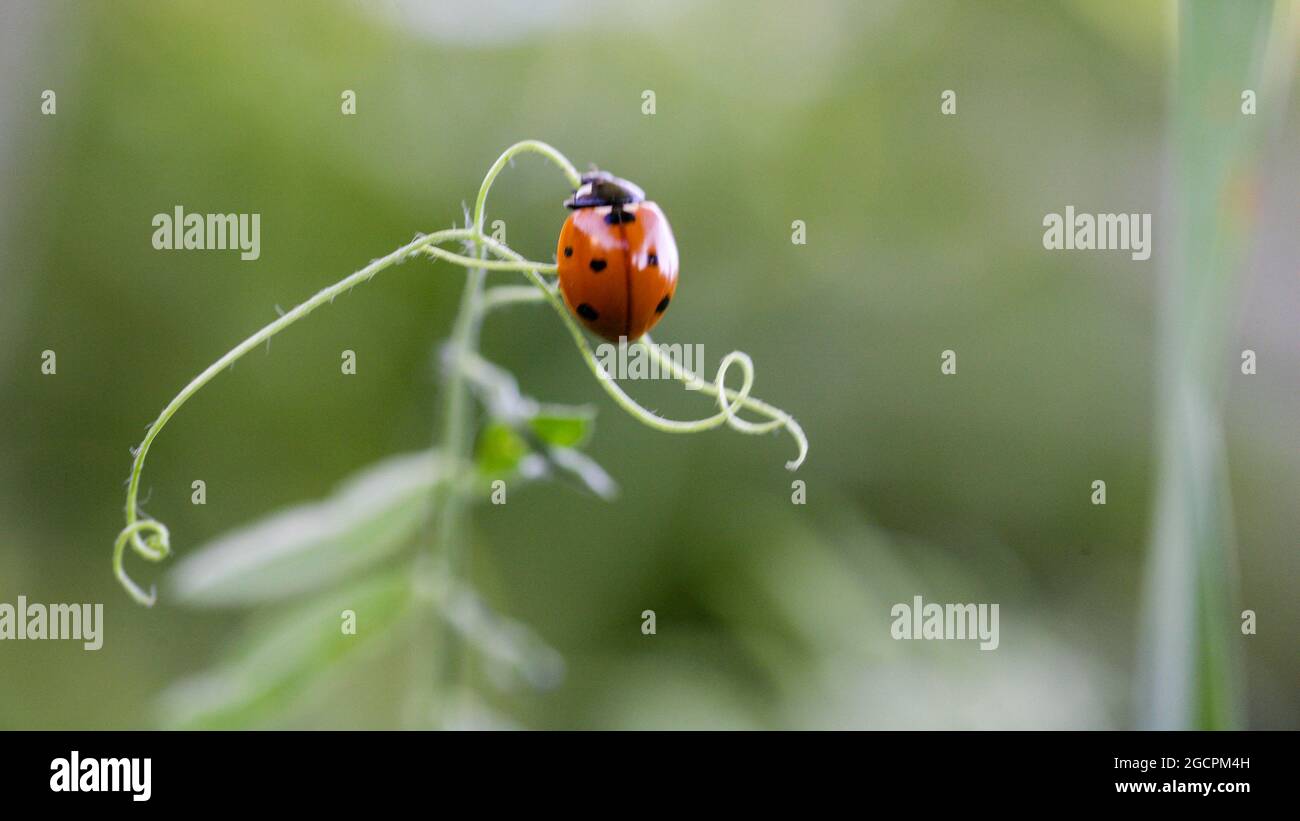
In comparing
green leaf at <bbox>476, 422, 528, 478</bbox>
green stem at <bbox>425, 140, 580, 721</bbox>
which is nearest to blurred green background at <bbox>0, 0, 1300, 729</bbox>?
green stem at <bbox>425, 140, 580, 721</bbox>

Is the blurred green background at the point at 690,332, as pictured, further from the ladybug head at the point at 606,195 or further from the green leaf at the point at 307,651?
the ladybug head at the point at 606,195

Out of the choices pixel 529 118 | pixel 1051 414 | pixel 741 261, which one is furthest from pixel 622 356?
pixel 529 118

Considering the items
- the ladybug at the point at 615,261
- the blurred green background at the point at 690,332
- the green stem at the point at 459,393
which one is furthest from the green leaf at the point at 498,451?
the blurred green background at the point at 690,332

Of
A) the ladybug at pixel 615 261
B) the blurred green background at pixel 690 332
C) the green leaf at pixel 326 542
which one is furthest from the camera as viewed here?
the blurred green background at pixel 690 332

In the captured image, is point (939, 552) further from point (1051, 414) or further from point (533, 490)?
point (533, 490)

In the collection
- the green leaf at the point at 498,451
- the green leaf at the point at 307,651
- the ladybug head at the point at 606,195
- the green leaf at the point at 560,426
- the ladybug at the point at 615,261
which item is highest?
the ladybug head at the point at 606,195
